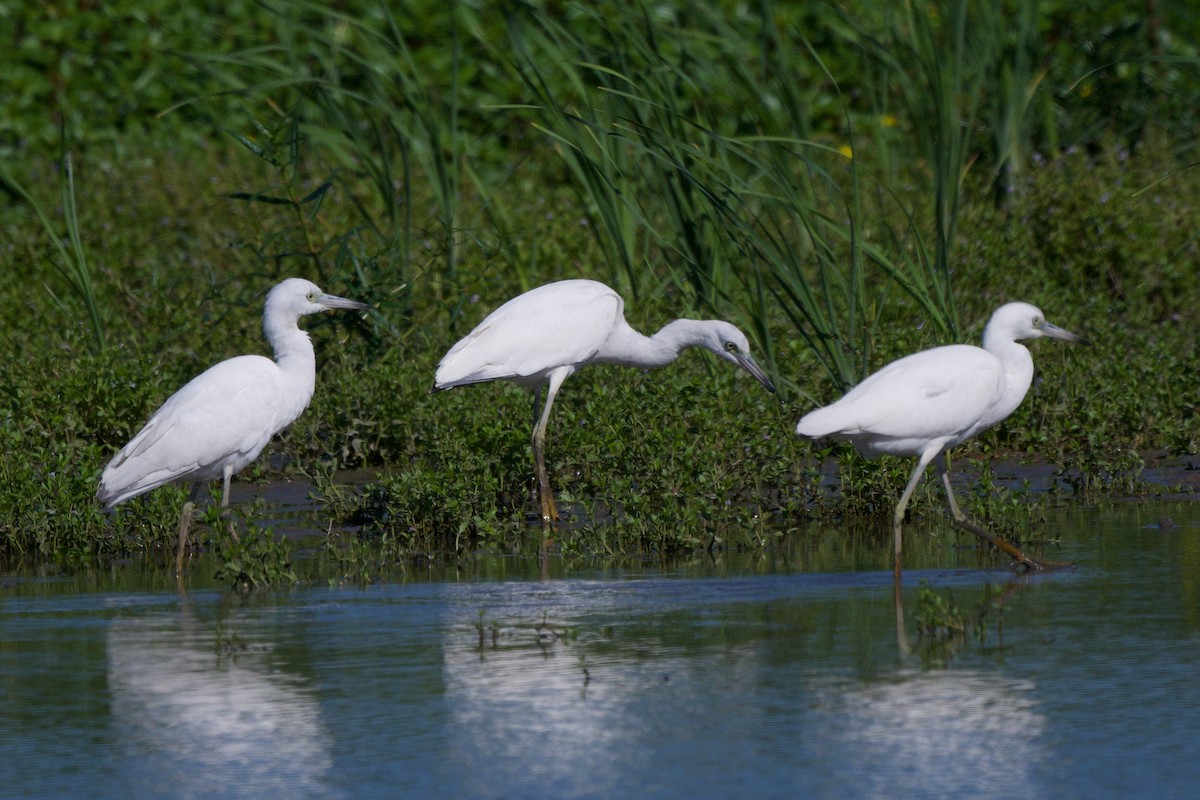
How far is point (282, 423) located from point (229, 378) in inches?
11.1

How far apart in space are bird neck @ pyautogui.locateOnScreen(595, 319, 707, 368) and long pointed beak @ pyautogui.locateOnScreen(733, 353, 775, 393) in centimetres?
22

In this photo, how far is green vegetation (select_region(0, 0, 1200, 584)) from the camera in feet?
25.1

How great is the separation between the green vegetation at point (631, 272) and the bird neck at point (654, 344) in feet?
0.81

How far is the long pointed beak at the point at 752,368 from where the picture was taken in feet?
28.2

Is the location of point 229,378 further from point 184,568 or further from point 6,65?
point 6,65

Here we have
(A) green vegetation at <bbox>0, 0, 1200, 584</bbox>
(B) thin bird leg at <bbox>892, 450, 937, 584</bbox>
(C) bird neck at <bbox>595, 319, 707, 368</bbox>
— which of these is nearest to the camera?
(B) thin bird leg at <bbox>892, 450, 937, 584</bbox>

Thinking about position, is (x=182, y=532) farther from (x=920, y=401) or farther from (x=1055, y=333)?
(x=1055, y=333)

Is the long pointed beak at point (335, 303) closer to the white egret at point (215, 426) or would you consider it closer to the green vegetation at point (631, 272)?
the white egret at point (215, 426)

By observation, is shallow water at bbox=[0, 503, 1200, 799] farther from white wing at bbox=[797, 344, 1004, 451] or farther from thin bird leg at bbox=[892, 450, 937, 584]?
white wing at bbox=[797, 344, 1004, 451]

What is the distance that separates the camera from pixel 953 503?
22.5ft

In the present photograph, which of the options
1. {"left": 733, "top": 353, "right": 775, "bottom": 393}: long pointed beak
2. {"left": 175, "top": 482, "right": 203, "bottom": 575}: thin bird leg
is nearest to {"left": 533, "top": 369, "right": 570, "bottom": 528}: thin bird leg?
{"left": 733, "top": 353, "right": 775, "bottom": 393}: long pointed beak

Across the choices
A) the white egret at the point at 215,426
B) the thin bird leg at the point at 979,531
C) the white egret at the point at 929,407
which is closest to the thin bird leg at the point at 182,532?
the white egret at the point at 215,426

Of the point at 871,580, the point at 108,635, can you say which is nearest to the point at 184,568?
the point at 108,635

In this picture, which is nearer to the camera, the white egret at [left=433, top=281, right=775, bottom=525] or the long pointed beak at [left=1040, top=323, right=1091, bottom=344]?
the long pointed beak at [left=1040, top=323, right=1091, bottom=344]
